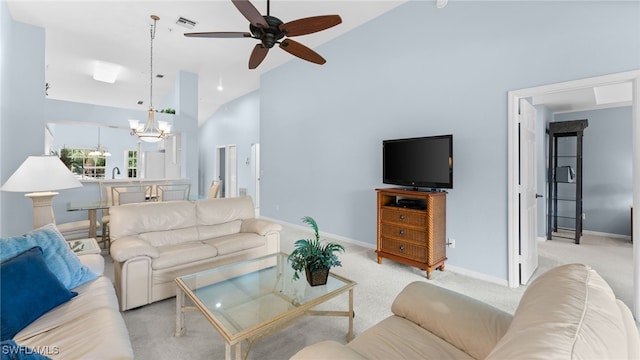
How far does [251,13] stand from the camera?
2035 mm

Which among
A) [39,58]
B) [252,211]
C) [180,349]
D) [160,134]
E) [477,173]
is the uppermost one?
[39,58]

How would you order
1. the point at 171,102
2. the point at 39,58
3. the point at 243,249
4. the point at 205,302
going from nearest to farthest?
the point at 205,302, the point at 243,249, the point at 39,58, the point at 171,102

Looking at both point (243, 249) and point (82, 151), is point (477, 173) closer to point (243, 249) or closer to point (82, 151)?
point (243, 249)

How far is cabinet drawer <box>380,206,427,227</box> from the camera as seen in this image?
3.19 m

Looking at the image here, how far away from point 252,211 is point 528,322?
11.2 feet

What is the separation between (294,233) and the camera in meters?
5.34

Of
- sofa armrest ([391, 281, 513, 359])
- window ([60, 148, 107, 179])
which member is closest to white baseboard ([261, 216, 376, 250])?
sofa armrest ([391, 281, 513, 359])

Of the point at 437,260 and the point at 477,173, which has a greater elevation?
the point at 477,173

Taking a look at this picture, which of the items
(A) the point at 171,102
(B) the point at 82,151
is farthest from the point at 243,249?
(B) the point at 82,151

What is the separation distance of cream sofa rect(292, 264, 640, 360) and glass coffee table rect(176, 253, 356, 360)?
552 millimetres

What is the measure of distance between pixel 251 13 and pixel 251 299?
2.03 metres

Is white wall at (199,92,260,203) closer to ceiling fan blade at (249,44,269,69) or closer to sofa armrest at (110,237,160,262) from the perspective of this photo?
ceiling fan blade at (249,44,269,69)

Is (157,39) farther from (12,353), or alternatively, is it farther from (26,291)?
(12,353)

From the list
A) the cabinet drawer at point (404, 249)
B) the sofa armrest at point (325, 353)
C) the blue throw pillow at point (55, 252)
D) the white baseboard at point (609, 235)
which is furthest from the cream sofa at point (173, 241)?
the white baseboard at point (609, 235)
